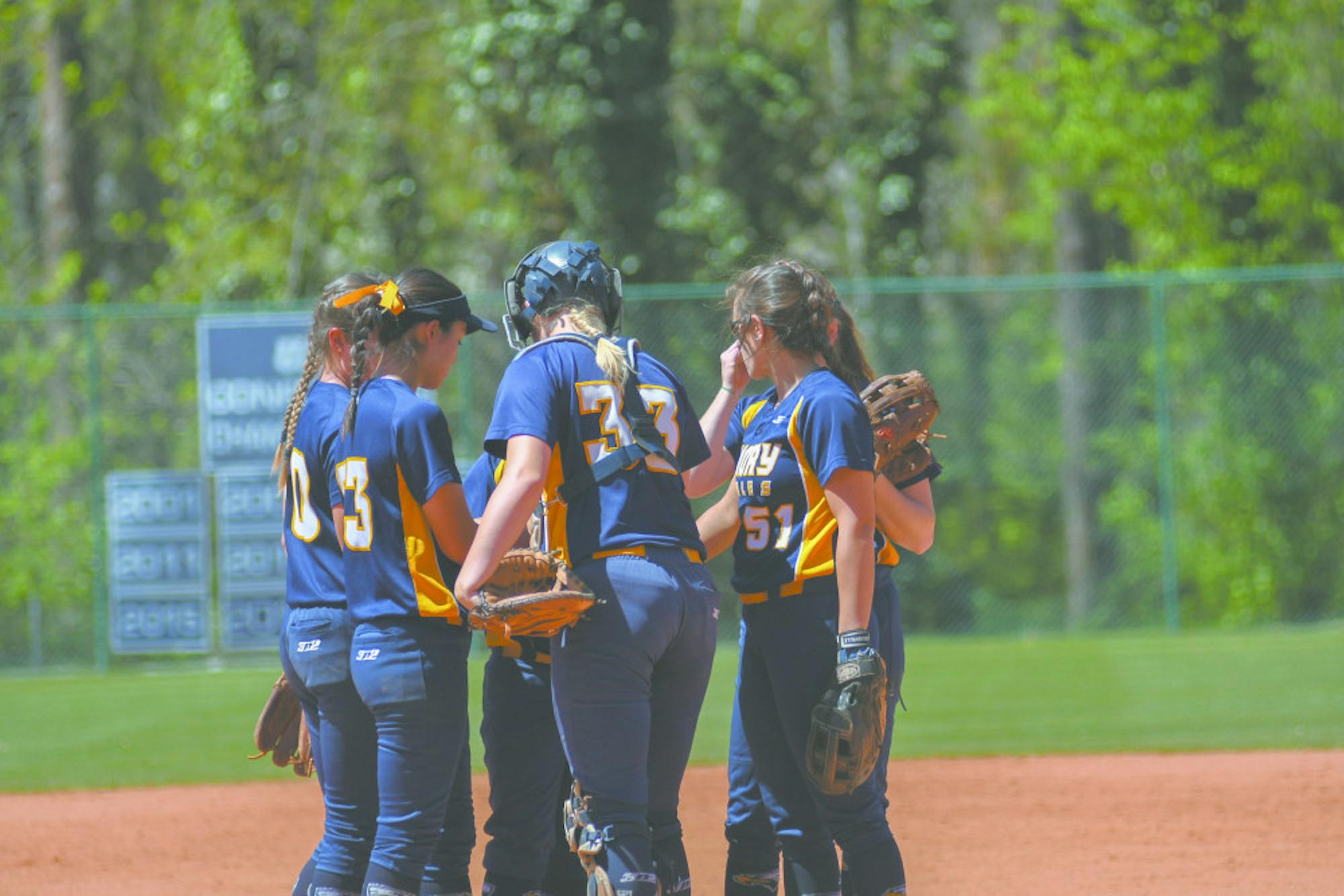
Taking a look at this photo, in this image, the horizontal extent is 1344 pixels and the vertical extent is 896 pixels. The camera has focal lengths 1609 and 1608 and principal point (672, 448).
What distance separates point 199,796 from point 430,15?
1366cm

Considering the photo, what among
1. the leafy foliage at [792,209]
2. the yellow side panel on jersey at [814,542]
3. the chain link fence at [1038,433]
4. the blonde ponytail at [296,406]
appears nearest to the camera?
the yellow side panel on jersey at [814,542]

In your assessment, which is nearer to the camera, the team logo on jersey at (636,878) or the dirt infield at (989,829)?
the team logo on jersey at (636,878)

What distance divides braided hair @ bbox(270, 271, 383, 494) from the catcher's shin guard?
1209 mm

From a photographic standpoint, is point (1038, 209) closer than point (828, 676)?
No

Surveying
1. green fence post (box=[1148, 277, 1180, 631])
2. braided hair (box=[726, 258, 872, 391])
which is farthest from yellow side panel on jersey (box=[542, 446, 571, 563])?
green fence post (box=[1148, 277, 1180, 631])

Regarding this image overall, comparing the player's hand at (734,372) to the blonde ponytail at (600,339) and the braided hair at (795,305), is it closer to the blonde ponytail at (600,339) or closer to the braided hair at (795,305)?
the braided hair at (795,305)

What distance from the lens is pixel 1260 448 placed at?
13812mm

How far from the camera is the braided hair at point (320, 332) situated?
172 inches

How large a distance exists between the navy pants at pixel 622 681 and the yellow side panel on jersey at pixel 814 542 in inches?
13.6

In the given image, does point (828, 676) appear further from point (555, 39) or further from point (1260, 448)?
point (555, 39)

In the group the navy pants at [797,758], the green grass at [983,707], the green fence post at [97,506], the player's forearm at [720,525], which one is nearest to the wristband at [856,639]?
the navy pants at [797,758]

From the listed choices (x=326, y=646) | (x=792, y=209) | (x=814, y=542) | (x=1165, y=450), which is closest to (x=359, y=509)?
(x=326, y=646)

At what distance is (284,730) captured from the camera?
15.8 ft

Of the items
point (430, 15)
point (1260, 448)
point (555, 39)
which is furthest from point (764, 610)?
point (430, 15)
